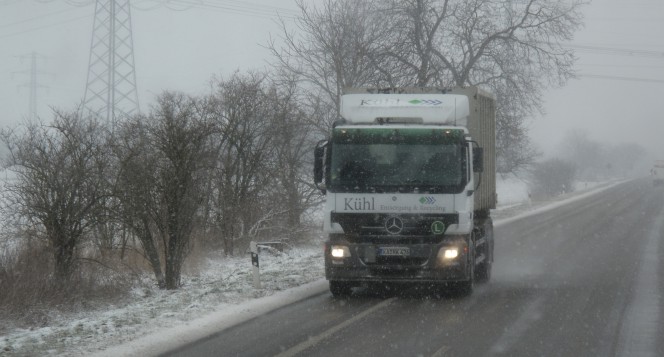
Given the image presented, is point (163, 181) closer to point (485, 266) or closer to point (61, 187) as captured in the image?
point (61, 187)

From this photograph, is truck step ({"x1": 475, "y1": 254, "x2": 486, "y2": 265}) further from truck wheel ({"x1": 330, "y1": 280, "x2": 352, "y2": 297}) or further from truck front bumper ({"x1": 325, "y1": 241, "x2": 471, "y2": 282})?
truck wheel ({"x1": 330, "y1": 280, "x2": 352, "y2": 297})

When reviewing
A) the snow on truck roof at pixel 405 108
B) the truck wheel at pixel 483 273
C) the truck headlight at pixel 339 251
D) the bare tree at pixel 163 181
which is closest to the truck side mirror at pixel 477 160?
the snow on truck roof at pixel 405 108

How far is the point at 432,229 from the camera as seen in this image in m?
11.5

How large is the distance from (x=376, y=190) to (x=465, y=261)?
5.62 feet

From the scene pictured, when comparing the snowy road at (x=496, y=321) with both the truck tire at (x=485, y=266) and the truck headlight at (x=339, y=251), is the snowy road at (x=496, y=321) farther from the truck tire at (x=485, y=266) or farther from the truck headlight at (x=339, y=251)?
the truck headlight at (x=339, y=251)

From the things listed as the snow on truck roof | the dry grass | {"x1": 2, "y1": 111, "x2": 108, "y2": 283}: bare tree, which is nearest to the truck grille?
the snow on truck roof

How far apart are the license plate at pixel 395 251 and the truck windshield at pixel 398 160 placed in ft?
2.86

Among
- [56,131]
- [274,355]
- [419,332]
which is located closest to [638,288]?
[419,332]

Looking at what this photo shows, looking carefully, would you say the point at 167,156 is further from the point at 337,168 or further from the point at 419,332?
the point at 419,332

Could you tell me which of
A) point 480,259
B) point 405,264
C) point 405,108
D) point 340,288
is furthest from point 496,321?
point 405,108

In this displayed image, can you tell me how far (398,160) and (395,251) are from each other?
139cm

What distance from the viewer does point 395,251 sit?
37.8ft

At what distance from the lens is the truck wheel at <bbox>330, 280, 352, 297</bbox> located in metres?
12.2

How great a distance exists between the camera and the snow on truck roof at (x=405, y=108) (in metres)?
12.1
